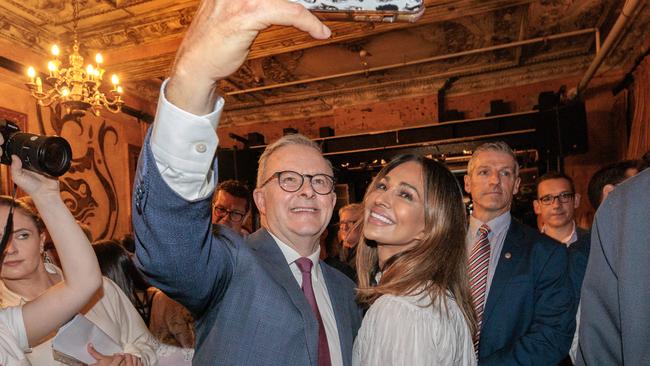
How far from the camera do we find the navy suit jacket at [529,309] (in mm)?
2135

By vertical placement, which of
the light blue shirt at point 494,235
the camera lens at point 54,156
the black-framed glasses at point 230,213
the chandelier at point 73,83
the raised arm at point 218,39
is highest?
the chandelier at point 73,83

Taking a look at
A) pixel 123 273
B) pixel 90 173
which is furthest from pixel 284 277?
pixel 90 173

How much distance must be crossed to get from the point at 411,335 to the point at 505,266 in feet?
3.79

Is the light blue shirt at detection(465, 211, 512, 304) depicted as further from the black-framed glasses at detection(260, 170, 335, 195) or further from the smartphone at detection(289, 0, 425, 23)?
the smartphone at detection(289, 0, 425, 23)

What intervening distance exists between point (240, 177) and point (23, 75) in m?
3.62

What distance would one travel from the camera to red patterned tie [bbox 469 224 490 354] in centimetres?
232

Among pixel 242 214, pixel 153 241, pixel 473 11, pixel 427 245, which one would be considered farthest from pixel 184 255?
pixel 473 11

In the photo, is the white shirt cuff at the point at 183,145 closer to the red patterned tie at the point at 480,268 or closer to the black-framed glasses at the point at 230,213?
the red patterned tie at the point at 480,268

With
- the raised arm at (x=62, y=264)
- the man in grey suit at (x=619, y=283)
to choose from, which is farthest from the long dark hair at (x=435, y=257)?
the raised arm at (x=62, y=264)

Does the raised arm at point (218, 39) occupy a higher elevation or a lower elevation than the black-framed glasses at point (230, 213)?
higher

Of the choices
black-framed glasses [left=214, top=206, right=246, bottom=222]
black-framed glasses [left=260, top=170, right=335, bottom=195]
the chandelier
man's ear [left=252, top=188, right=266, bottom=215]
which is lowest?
black-framed glasses [left=214, top=206, right=246, bottom=222]

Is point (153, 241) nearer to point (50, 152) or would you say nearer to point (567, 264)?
point (50, 152)

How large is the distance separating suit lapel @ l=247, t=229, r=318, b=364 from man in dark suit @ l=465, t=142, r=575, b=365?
1.11 m

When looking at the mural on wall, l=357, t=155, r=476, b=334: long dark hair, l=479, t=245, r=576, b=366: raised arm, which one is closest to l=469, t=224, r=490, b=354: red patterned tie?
l=479, t=245, r=576, b=366: raised arm
